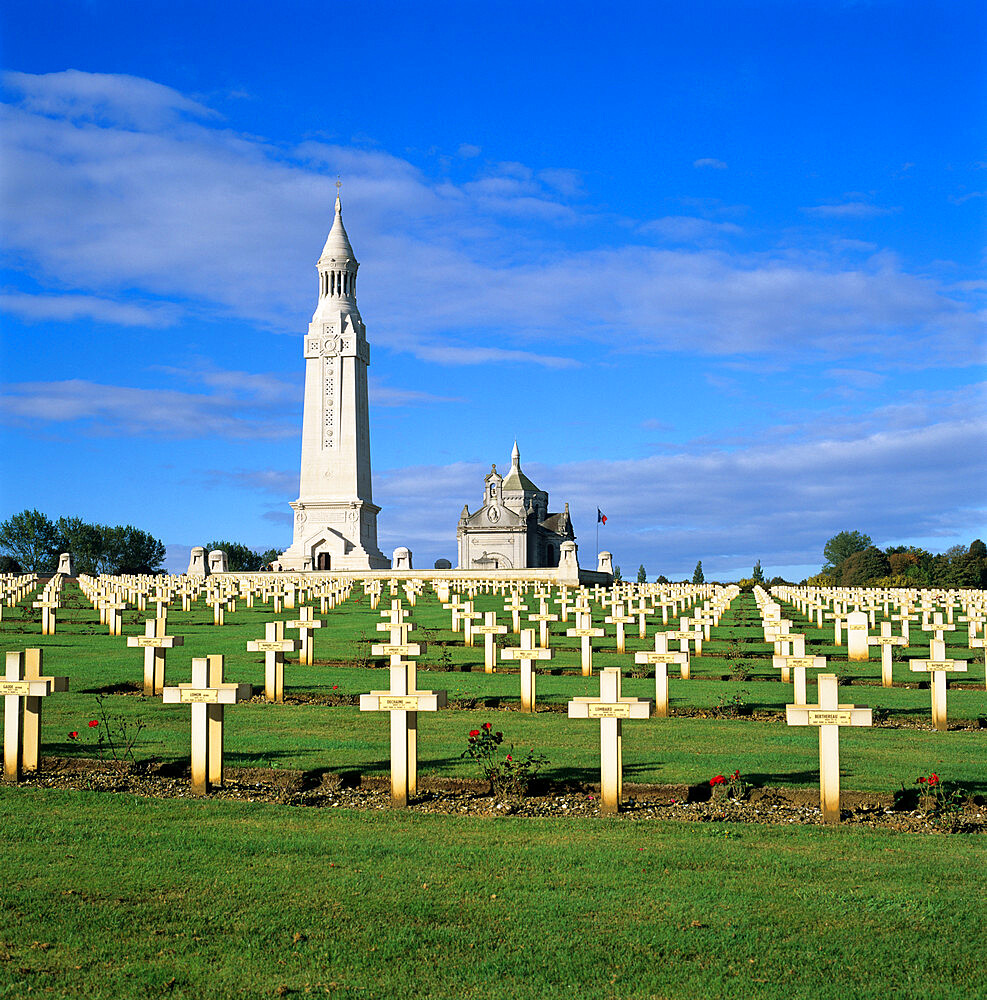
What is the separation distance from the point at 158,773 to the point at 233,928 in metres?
4.09

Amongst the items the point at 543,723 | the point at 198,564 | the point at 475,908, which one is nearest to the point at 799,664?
the point at 543,723

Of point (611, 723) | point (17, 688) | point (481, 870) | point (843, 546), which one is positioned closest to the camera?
point (481, 870)

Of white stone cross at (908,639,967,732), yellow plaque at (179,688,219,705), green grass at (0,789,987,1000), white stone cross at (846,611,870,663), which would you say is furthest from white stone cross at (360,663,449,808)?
white stone cross at (846,611,870,663)

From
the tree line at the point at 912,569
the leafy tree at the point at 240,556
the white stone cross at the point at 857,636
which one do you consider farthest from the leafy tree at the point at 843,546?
the white stone cross at the point at 857,636

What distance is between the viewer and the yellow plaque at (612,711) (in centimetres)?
797

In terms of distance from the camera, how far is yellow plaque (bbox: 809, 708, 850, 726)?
7.79 meters

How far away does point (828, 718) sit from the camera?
781 centimetres

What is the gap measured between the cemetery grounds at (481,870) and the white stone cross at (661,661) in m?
1.40

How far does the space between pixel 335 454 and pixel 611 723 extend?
68515 millimetres

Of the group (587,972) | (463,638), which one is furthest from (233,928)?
(463,638)

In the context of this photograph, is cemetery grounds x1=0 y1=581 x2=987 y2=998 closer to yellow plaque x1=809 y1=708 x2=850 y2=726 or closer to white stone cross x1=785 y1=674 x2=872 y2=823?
white stone cross x1=785 y1=674 x2=872 y2=823

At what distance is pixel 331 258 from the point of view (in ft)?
262

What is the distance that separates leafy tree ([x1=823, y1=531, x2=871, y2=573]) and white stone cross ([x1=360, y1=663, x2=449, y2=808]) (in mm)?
123371

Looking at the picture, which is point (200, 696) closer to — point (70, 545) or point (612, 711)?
point (612, 711)
